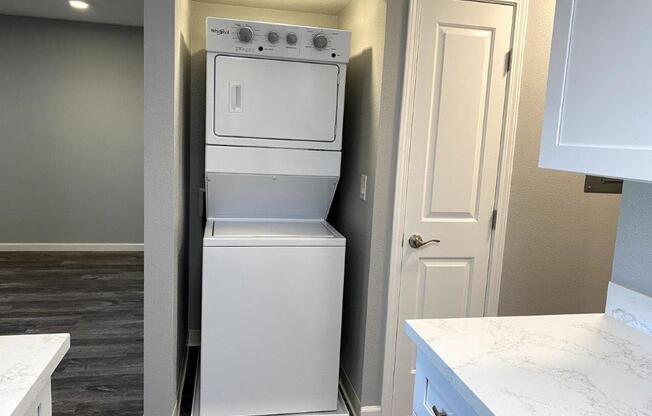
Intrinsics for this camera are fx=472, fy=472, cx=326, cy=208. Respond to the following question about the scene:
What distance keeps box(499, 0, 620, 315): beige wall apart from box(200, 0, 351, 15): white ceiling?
107cm

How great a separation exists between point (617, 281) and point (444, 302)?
98 centimetres

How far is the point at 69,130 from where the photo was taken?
16.9 ft

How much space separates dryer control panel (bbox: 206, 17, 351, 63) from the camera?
7.08ft

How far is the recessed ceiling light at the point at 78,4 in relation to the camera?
4.29m

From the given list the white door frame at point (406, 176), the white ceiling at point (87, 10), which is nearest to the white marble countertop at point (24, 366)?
the white door frame at point (406, 176)

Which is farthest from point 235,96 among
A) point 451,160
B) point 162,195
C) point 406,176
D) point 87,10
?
point 87,10

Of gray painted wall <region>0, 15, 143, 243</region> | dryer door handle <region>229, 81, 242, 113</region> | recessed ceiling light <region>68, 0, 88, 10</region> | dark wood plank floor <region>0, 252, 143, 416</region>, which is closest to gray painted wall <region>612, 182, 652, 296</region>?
dryer door handle <region>229, 81, 242, 113</region>

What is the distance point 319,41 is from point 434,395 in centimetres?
167

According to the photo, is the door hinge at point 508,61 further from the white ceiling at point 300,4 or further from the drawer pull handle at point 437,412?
the drawer pull handle at point 437,412

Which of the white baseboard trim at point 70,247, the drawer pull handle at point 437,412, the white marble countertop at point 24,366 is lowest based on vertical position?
the white baseboard trim at point 70,247

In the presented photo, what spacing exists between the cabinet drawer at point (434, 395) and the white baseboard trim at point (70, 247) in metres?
4.86

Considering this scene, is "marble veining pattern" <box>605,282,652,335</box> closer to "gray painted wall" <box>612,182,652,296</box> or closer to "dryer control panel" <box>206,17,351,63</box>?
"gray painted wall" <box>612,182,652,296</box>

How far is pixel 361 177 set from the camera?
94.3 inches

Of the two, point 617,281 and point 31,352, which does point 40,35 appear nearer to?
point 31,352
